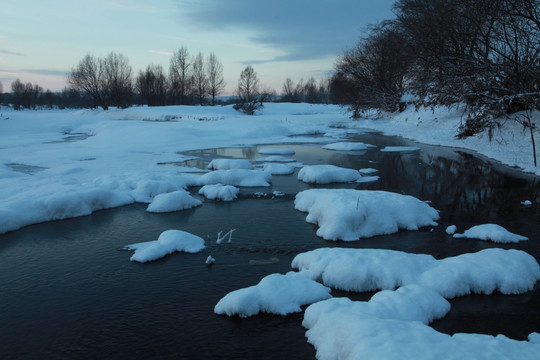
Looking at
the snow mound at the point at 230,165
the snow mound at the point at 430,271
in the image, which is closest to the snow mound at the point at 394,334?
the snow mound at the point at 430,271

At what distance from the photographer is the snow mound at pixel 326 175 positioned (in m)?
15.0

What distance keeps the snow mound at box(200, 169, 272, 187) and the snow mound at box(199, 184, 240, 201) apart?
124cm

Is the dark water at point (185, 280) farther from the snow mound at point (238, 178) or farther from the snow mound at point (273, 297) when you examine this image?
the snow mound at point (238, 178)

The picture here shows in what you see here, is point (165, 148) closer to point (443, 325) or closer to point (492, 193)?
point (492, 193)

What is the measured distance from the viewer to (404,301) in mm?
6078

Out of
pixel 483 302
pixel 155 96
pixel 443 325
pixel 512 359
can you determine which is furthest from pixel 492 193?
pixel 155 96

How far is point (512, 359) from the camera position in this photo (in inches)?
175

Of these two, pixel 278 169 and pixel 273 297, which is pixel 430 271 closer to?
pixel 273 297

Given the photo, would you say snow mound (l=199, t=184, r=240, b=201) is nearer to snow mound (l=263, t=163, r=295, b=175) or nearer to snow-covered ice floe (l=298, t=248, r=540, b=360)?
snow mound (l=263, t=163, r=295, b=175)

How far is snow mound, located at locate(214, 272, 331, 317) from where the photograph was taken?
6.33 meters

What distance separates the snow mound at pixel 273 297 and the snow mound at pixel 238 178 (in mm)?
8147

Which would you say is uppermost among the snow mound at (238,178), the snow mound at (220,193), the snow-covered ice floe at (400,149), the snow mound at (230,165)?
the snow-covered ice floe at (400,149)

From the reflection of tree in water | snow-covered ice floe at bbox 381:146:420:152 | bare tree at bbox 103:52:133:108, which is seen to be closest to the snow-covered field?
snow-covered ice floe at bbox 381:146:420:152

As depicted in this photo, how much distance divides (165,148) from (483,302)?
21150mm
